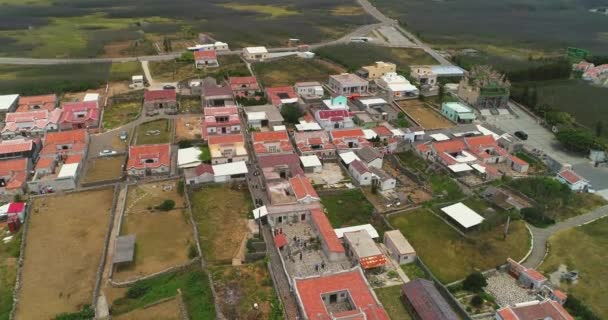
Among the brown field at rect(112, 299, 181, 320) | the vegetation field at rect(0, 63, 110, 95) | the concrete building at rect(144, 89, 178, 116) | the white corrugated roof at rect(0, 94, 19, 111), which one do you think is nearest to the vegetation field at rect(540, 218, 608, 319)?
the brown field at rect(112, 299, 181, 320)

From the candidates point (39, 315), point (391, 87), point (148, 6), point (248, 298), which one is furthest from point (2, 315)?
point (148, 6)

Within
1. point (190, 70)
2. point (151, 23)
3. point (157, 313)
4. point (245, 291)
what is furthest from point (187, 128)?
point (151, 23)

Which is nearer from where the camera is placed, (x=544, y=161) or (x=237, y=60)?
(x=544, y=161)

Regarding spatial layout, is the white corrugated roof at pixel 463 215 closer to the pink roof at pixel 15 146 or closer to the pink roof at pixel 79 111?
the pink roof at pixel 15 146

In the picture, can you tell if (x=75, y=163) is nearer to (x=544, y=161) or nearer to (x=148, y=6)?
(x=544, y=161)

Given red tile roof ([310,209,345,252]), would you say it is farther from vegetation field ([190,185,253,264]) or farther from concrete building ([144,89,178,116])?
concrete building ([144,89,178,116])

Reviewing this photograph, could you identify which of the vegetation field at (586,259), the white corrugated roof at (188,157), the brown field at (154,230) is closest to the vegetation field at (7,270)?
the brown field at (154,230)
